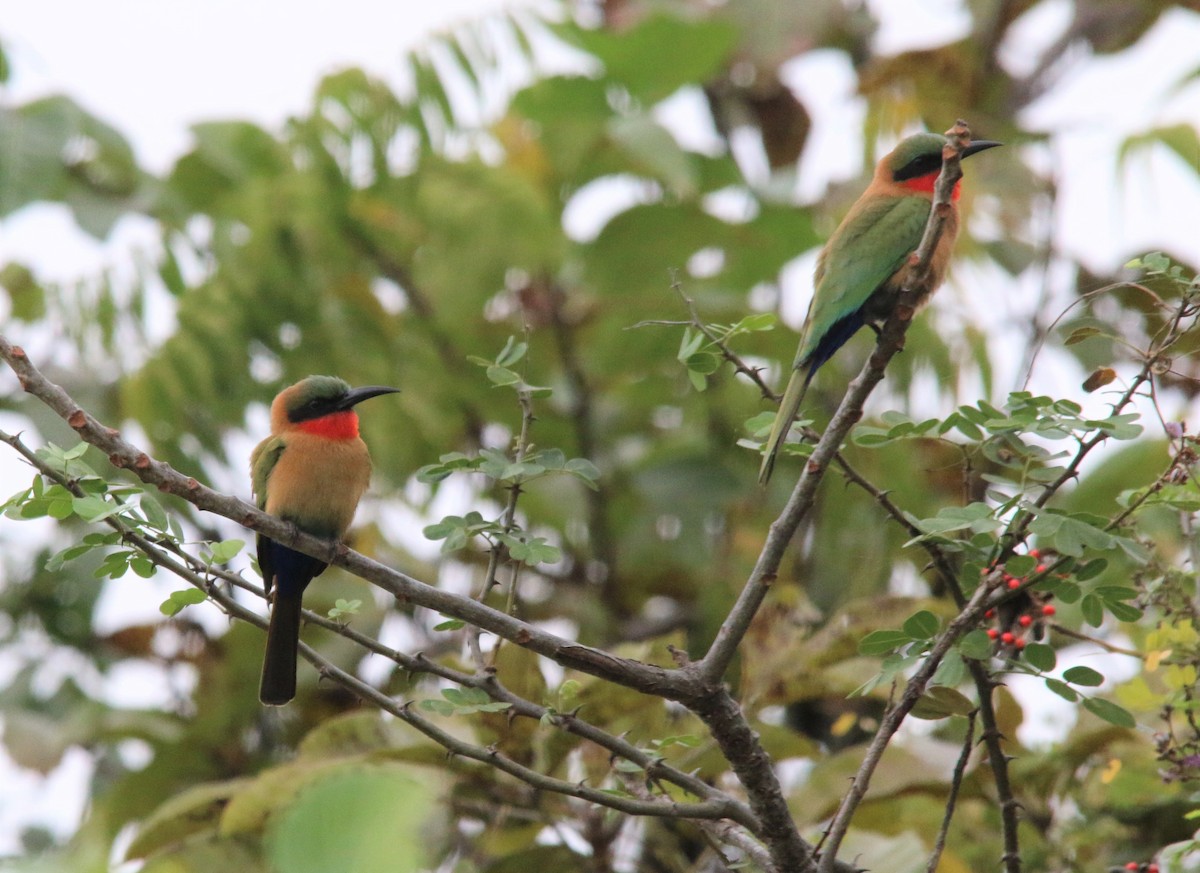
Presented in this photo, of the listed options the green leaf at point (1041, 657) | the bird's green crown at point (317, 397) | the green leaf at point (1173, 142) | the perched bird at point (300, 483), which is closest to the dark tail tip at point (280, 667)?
the perched bird at point (300, 483)

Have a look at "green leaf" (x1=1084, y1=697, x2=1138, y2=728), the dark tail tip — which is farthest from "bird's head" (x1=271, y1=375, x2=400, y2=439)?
"green leaf" (x1=1084, y1=697, x2=1138, y2=728)

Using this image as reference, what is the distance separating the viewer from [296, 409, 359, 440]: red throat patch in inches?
151

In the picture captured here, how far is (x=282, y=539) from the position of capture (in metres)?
2.46

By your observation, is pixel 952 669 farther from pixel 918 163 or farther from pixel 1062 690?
pixel 918 163

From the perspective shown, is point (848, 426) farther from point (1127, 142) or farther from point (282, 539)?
point (1127, 142)

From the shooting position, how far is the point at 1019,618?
2770mm

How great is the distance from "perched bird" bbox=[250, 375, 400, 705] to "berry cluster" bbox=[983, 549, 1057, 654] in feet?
5.03

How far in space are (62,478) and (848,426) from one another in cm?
128

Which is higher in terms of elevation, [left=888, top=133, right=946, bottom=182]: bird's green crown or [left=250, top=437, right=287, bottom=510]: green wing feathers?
[left=888, top=133, right=946, bottom=182]: bird's green crown

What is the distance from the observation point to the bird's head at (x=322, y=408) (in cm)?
386

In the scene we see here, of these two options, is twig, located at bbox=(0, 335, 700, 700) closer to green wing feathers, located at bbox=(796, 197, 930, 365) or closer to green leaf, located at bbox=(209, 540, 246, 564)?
green leaf, located at bbox=(209, 540, 246, 564)

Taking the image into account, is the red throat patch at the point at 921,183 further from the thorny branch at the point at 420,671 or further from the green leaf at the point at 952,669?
the thorny branch at the point at 420,671

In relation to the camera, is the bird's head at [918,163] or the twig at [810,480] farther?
the bird's head at [918,163]

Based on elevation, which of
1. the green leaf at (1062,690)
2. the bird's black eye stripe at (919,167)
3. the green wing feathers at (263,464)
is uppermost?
the bird's black eye stripe at (919,167)
